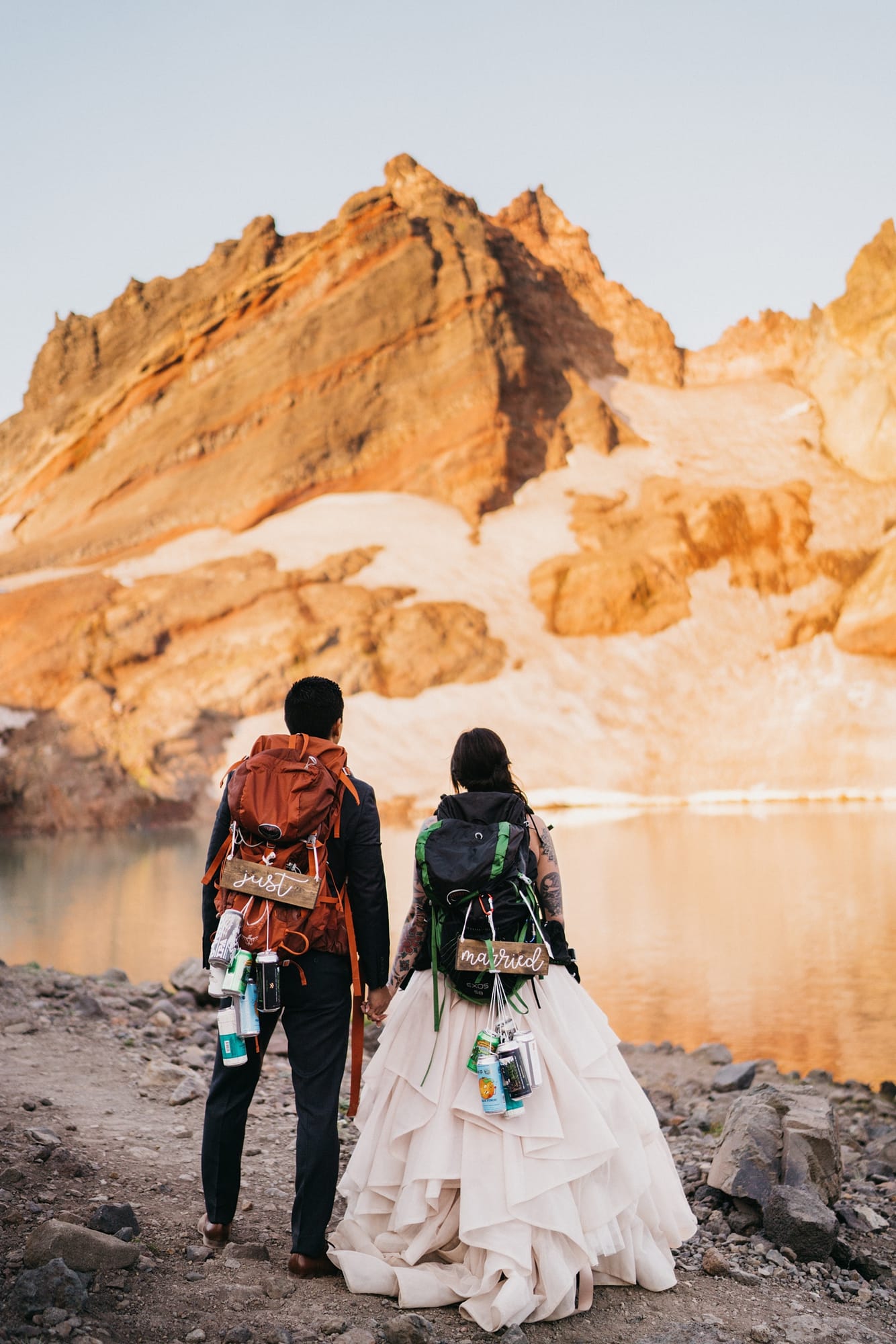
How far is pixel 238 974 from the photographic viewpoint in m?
2.86

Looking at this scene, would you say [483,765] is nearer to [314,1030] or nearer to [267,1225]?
[314,1030]

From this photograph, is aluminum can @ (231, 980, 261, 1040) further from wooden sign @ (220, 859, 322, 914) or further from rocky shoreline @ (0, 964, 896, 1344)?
rocky shoreline @ (0, 964, 896, 1344)

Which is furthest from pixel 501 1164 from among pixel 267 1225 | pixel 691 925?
pixel 691 925

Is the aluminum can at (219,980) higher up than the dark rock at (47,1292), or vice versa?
the aluminum can at (219,980)

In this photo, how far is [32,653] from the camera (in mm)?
28938

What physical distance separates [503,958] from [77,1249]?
4.02 ft

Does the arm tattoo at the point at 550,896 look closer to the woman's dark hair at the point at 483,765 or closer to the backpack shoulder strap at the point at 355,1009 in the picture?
the woman's dark hair at the point at 483,765

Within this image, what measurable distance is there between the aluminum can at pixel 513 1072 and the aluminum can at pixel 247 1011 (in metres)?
0.63

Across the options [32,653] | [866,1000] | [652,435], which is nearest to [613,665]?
[652,435]

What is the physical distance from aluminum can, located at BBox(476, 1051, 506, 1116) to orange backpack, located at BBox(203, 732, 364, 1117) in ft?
1.32

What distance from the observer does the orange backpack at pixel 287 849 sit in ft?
9.58

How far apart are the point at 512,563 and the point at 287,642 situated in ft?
24.7

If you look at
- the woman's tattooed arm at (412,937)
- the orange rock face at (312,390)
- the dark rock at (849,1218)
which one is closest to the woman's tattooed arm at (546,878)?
the woman's tattooed arm at (412,937)

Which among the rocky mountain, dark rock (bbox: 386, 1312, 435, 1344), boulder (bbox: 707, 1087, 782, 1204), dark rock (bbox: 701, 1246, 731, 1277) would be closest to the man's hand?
dark rock (bbox: 386, 1312, 435, 1344)
